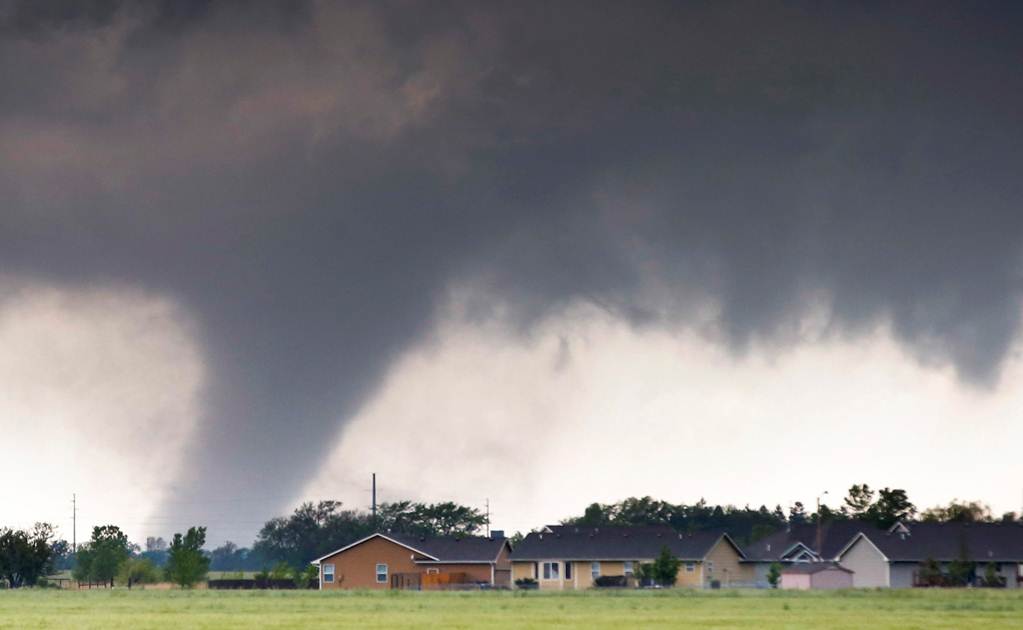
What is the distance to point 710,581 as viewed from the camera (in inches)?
4877

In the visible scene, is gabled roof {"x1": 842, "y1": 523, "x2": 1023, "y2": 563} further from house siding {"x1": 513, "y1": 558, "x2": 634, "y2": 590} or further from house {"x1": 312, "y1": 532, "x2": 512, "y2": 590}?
house {"x1": 312, "y1": 532, "x2": 512, "y2": 590}

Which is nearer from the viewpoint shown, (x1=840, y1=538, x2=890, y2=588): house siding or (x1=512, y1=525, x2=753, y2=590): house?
(x1=840, y1=538, x2=890, y2=588): house siding

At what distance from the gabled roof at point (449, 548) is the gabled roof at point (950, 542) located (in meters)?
30.8

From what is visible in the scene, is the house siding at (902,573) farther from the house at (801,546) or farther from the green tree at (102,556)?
the green tree at (102,556)

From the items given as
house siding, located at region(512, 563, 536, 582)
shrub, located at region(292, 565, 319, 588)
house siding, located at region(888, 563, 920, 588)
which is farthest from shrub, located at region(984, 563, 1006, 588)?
shrub, located at region(292, 565, 319, 588)

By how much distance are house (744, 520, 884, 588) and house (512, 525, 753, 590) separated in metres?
2.30

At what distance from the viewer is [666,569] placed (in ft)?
373

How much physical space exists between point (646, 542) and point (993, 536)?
30155 mm

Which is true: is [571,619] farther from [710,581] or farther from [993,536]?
[993,536]

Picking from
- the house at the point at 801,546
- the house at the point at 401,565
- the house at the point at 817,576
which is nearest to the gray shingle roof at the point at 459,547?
the house at the point at 401,565

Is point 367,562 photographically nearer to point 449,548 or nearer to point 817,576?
point 449,548

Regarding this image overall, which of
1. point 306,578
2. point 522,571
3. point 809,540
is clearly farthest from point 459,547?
point 809,540

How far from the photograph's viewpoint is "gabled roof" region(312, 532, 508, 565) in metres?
125

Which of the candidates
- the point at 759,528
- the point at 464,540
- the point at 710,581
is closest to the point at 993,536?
the point at 710,581
